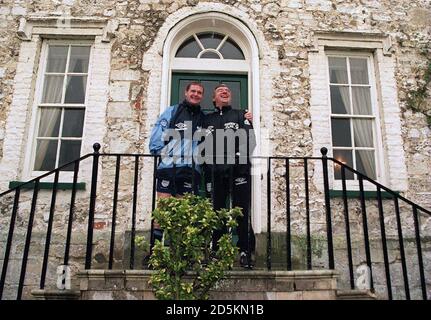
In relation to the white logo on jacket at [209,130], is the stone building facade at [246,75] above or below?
above

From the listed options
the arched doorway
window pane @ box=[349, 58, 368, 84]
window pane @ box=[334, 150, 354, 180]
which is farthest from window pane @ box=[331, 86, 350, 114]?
the arched doorway

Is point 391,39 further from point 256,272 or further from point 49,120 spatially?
point 49,120

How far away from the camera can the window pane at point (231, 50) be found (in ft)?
21.6

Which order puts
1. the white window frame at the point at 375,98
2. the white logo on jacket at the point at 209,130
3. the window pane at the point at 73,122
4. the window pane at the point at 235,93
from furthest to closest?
the window pane at the point at 235,93 < the window pane at the point at 73,122 < the white window frame at the point at 375,98 < the white logo on jacket at the point at 209,130

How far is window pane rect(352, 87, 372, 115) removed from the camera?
638 centimetres

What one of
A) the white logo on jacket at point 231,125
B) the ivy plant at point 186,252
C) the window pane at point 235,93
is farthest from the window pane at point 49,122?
the ivy plant at point 186,252

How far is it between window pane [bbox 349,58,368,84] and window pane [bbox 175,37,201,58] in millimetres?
2214

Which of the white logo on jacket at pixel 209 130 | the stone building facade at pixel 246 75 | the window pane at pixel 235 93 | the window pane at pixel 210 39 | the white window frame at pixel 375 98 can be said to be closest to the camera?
the white logo on jacket at pixel 209 130

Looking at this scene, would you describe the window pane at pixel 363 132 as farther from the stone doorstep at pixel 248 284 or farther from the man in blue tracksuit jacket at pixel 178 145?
the stone doorstep at pixel 248 284

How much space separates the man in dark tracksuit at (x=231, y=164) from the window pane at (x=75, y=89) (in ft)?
6.84

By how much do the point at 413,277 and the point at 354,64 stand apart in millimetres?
3020

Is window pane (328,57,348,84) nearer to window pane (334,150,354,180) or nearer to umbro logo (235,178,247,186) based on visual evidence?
window pane (334,150,354,180)

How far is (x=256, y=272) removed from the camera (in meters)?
3.87

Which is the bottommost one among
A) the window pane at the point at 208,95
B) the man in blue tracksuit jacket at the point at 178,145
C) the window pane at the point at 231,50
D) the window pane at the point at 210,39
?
the man in blue tracksuit jacket at the point at 178,145
